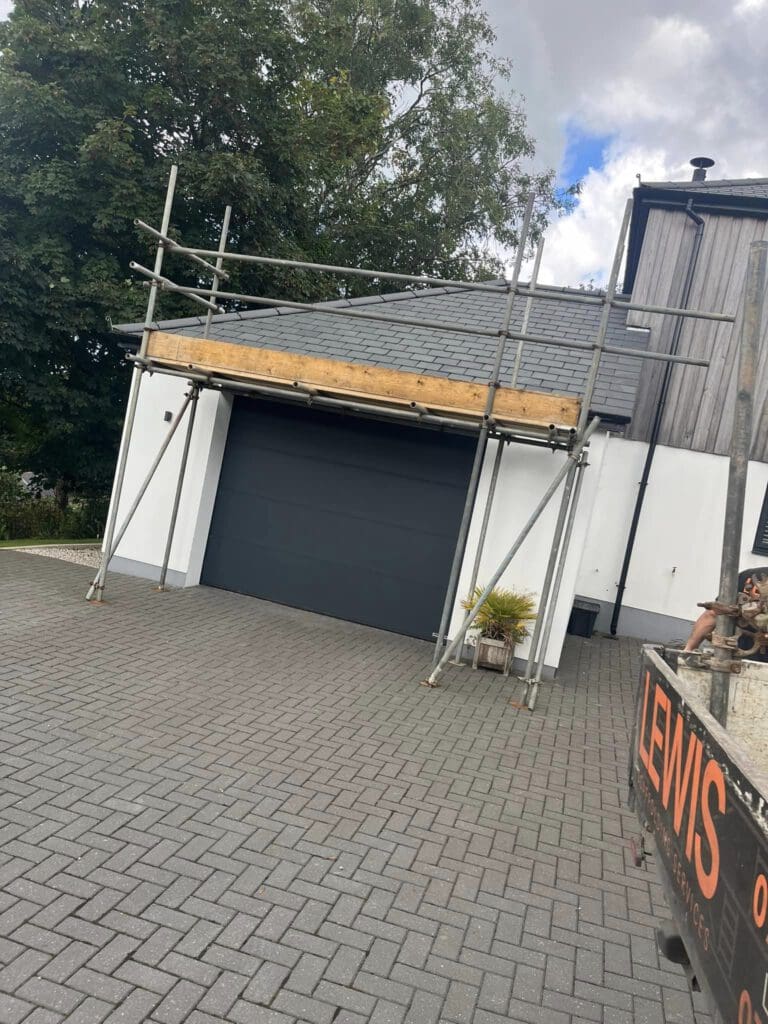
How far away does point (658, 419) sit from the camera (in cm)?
1214

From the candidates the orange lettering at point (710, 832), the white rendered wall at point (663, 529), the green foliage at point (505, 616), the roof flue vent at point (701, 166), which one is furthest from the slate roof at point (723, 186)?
the orange lettering at point (710, 832)

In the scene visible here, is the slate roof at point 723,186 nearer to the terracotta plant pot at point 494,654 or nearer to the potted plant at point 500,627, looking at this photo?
the potted plant at point 500,627

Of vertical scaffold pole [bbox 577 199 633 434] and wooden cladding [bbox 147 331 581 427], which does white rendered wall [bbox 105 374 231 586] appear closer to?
wooden cladding [bbox 147 331 581 427]

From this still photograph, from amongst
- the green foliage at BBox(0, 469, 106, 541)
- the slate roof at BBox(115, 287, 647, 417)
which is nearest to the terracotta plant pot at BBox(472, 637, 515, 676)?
the slate roof at BBox(115, 287, 647, 417)

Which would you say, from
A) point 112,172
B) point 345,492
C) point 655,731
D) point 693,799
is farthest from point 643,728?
point 112,172

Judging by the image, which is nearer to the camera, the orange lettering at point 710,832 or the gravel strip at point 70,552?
the orange lettering at point 710,832

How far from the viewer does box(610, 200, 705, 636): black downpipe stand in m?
12.0

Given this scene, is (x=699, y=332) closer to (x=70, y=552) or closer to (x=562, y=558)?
(x=562, y=558)

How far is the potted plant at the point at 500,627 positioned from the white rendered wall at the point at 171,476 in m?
3.95

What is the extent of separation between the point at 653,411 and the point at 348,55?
18.1 meters

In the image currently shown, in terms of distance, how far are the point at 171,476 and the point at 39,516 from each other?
18.8 feet

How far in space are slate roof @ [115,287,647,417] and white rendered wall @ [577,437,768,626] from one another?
6.47 feet

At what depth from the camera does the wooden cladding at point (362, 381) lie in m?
7.77

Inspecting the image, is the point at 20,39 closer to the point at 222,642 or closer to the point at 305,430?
the point at 305,430
